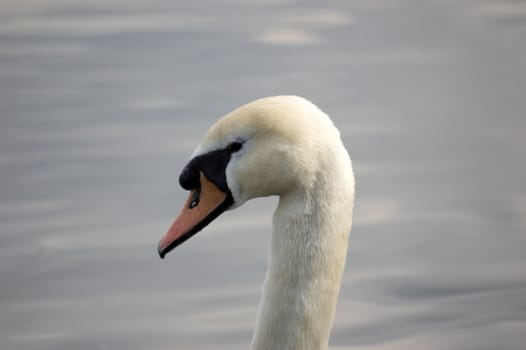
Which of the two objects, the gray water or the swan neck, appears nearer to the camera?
the swan neck

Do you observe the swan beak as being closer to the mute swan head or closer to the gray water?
the mute swan head

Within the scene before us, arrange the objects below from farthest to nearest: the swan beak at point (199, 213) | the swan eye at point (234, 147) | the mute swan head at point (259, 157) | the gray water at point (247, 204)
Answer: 1. the gray water at point (247, 204)
2. the swan beak at point (199, 213)
3. the swan eye at point (234, 147)
4. the mute swan head at point (259, 157)

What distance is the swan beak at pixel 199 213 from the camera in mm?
4961

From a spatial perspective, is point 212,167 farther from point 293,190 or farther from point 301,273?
point 301,273

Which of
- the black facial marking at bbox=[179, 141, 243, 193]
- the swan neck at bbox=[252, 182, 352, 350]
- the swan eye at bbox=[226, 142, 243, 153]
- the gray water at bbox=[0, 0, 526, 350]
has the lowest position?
the swan neck at bbox=[252, 182, 352, 350]

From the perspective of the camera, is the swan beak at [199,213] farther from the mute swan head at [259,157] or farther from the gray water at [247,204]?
the gray water at [247,204]

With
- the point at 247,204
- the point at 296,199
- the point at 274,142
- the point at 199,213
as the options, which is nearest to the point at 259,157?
the point at 274,142

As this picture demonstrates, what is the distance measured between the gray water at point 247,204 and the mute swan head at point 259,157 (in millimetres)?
2634

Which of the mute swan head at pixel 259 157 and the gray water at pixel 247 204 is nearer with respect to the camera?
the mute swan head at pixel 259 157

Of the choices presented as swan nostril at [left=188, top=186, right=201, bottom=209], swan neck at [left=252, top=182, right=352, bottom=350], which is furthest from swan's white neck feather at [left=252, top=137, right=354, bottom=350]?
swan nostril at [left=188, top=186, right=201, bottom=209]

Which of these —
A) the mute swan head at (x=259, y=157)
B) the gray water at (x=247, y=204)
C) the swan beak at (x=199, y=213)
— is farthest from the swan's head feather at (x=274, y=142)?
the gray water at (x=247, y=204)

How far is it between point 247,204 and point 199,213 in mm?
3714

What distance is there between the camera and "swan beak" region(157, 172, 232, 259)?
195 inches

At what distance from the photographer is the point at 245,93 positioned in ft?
31.7
